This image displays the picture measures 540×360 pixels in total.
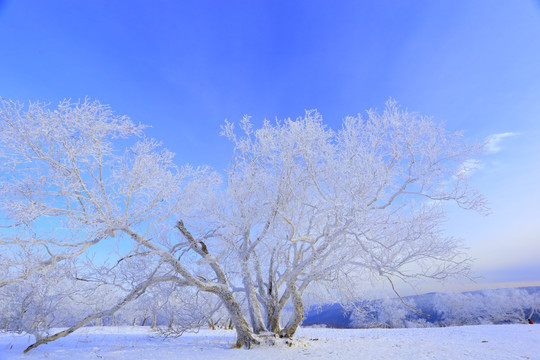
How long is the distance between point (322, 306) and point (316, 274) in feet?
12.0

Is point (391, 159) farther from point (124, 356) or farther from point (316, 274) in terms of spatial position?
point (124, 356)

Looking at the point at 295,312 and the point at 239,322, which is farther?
the point at 295,312

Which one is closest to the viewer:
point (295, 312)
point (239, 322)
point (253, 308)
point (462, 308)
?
point (239, 322)

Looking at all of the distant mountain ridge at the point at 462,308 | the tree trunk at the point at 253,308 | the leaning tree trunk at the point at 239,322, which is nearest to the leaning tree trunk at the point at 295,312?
the tree trunk at the point at 253,308

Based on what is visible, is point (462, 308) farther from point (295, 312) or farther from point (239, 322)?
point (239, 322)

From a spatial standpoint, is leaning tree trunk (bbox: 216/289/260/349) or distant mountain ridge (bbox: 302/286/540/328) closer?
leaning tree trunk (bbox: 216/289/260/349)

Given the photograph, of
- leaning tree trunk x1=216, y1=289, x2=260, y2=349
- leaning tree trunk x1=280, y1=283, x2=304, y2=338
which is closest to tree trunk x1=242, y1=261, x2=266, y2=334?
leaning tree trunk x1=216, y1=289, x2=260, y2=349

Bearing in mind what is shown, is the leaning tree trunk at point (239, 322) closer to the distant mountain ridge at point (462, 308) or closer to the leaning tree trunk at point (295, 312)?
the leaning tree trunk at point (295, 312)

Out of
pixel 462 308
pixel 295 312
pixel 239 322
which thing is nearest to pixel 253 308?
pixel 239 322

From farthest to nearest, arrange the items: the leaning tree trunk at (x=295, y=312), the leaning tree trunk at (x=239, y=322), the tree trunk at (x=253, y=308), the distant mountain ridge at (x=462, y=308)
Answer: the distant mountain ridge at (x=462, y=308) < the tree trunk at (x=253, y=308) < the leaning tree trunk at (x=295, y=312) < the leaning tree trunk at (x=239, y=322)

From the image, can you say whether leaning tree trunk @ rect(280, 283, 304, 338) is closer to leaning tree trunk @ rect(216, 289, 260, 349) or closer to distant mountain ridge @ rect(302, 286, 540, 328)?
leaning tree trunk @ rect(216, 289, 260, 349)

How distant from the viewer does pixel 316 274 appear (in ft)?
30.9

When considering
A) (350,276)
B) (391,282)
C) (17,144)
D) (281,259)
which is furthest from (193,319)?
(17,144)

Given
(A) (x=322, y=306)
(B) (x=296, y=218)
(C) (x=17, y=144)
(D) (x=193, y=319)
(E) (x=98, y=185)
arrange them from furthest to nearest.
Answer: (A) (x=322, y=306), (D) (x=193, y=319), (B) (x=296, y=218), (E) (x=98, y=185), (C) (x=17, y=144)
